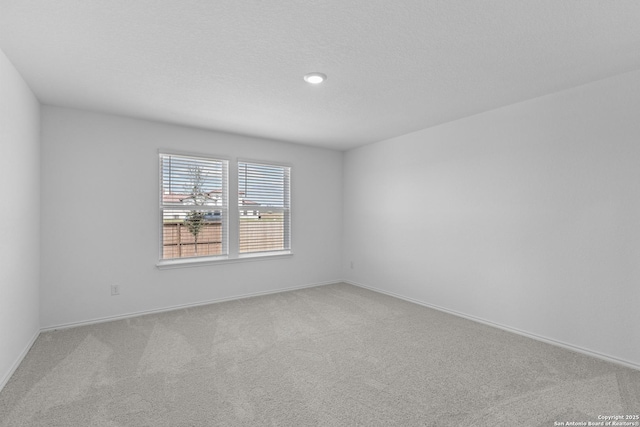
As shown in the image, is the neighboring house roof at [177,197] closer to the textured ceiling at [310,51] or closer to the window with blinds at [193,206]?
the window with blinds at [193,206]

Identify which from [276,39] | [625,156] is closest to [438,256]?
[625,156]

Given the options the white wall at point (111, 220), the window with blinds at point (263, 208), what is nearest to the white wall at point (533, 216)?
the window with blinds at point (263, 208)

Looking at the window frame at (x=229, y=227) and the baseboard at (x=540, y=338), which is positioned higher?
the window frame at (x=229, y=227)

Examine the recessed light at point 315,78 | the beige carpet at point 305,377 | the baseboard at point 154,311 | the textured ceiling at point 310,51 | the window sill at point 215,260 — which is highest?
the textured ceiling at point 310,51

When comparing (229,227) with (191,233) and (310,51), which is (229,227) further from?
(310,51)

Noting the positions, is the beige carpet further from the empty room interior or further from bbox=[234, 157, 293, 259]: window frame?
bbox=[234, 157, 293, 259]: window frame

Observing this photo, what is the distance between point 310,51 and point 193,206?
281 centimetres

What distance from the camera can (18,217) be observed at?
2.64 meters

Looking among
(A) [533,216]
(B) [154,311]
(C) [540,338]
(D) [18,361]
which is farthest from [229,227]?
(C) [540,338]

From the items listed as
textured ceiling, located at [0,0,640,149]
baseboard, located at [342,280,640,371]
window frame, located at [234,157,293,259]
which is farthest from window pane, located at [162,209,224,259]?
baseboard, located at [342,280,640,371]

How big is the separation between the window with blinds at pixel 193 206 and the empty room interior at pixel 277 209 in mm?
28

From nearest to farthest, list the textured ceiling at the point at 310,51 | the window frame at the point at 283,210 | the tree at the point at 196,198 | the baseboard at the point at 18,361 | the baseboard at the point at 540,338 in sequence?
1. the textured ceiling at the point at 310,51
2. the baseboard at the point at 18,361
3. the baseboard at the point at 540,338
4. the tree at the point at 196,198
5. the window frame at the point at 283,210

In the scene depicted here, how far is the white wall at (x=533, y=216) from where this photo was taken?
2.65m

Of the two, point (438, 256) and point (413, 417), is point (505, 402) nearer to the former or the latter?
point (413, 417)
